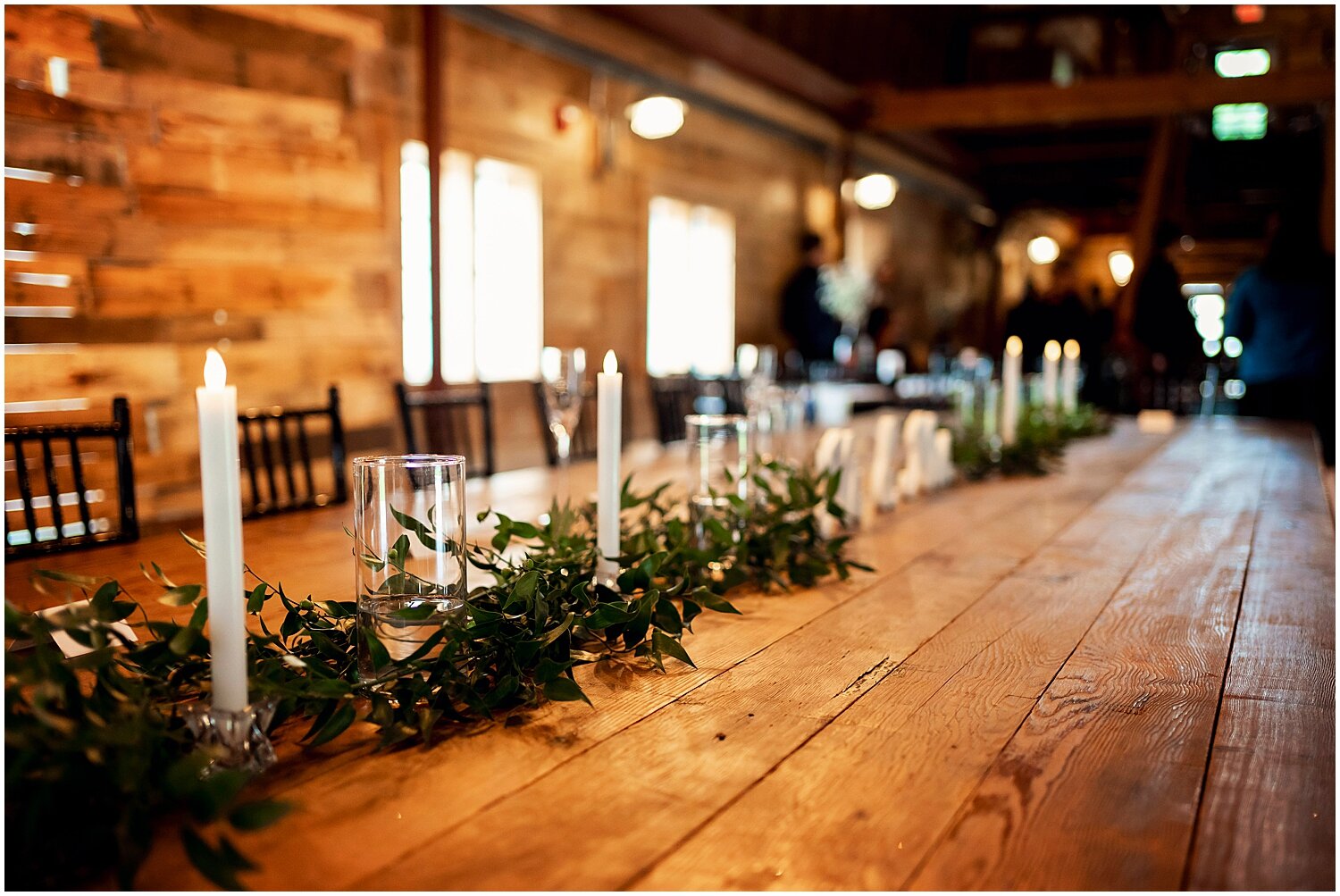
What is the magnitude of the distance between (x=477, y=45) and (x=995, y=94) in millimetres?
4438

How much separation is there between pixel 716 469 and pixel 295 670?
71 cm

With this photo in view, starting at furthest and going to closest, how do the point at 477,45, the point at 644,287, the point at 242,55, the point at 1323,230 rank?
the point at 1323,230, the point at 644,287, the point at 477,45, the point at 242,55

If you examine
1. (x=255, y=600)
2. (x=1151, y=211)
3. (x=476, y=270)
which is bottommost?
(x=255, y=600)

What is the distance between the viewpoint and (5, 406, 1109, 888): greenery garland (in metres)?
0.65

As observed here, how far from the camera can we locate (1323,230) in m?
7.66

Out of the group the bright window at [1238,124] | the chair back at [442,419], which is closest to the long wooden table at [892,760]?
the chair back at [442,419]

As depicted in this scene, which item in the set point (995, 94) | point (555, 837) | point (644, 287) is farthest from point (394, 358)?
point (995, 94)

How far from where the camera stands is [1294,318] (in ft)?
14.2

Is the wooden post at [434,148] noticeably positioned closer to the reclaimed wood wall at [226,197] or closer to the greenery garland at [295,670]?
the reclaimed wood wall at [226,197]

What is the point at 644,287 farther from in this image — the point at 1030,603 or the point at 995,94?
the point at 1030,603

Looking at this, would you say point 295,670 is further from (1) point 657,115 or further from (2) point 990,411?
(1) point 657,115

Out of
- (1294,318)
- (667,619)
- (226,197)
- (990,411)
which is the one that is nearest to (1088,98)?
(1294,318)

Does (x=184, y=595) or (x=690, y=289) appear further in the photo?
(x=690, y=289)

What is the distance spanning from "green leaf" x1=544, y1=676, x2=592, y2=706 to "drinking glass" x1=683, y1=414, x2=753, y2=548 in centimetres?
53
